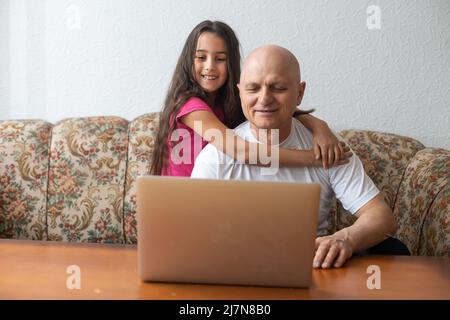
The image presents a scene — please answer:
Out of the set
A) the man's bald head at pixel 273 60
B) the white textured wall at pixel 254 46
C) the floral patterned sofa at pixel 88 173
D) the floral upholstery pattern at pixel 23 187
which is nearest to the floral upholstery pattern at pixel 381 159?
the floral patterned sofa at pixel 88 173

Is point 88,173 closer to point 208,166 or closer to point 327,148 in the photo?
point 208,166

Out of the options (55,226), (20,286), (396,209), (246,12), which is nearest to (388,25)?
(246,12)

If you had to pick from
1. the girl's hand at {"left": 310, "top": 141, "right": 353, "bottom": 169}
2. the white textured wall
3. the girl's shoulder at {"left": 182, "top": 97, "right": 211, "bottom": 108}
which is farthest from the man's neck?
the white textured wall

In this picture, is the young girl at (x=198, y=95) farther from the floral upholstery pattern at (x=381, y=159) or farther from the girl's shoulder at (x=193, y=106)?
the floral upholstery pattern at (x=381, y=159)

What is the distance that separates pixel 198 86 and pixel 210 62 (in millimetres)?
92

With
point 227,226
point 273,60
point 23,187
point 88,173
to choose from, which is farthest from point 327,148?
point 23,187

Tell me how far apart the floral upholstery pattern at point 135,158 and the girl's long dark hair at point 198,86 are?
9.2 inches

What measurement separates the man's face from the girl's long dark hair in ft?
1.11

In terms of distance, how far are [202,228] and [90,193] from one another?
1.42m

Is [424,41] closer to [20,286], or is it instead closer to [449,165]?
[449,165]

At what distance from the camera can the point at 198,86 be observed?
6.77ft

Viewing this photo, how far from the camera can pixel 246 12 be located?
8.06 feet

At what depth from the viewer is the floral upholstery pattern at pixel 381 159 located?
7.56 ft
